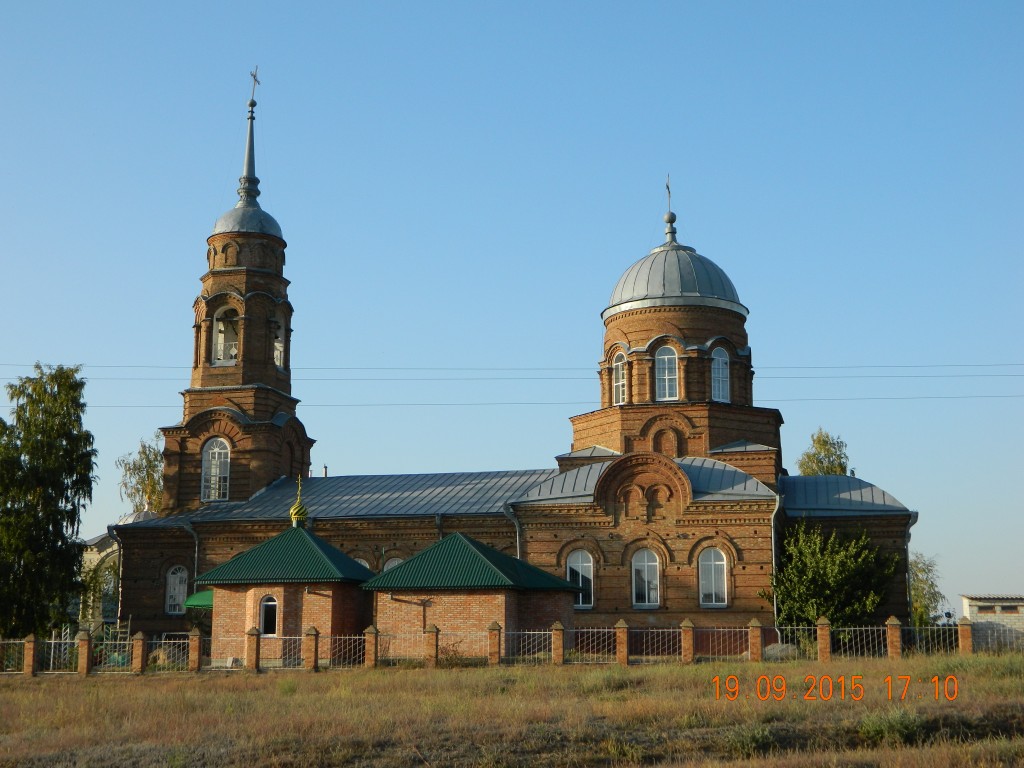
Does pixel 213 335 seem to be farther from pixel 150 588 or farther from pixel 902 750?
pixel 902 750

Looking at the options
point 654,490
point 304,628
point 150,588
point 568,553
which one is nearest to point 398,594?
point 304,628

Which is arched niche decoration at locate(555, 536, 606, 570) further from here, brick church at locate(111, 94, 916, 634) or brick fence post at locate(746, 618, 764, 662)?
brick fence post at locate(746, 618, 764, 662)

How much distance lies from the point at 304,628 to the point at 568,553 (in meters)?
6.98

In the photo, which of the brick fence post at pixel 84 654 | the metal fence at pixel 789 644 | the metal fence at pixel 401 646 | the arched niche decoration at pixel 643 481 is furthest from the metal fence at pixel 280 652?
the metal fence at pixel 789 644

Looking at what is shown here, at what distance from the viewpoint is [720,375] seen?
108ft

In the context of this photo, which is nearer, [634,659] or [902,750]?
[902,750]

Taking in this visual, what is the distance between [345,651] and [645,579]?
306 inches

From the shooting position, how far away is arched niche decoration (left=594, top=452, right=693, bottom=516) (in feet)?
95.6

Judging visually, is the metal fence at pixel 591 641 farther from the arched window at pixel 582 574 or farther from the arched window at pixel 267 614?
the arched window at pixel 267 614

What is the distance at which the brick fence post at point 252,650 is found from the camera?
24562mm

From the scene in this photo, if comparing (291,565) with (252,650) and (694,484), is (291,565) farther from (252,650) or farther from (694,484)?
(694,484)

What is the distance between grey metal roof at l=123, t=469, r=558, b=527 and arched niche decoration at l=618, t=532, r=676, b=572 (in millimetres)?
3614

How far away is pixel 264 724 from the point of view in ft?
51.2

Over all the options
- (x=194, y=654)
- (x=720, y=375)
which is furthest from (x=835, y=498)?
(x=194, y=654)
